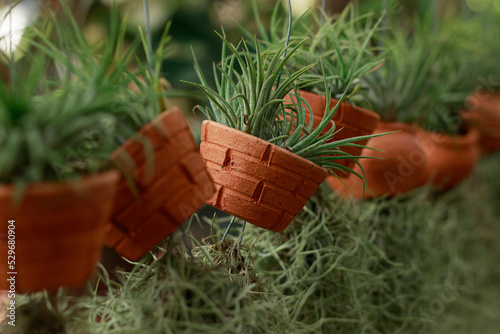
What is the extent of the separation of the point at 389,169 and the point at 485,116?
47cm

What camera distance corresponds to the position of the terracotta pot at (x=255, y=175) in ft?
1.59

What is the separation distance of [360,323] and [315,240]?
0.15 meters

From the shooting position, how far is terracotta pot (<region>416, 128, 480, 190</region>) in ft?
3.26

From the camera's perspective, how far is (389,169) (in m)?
0.79

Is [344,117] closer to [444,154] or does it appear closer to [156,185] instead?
[156,185]

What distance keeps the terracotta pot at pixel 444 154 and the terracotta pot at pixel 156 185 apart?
27.4 inches

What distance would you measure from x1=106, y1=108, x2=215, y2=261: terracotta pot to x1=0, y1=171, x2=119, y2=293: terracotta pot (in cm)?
3

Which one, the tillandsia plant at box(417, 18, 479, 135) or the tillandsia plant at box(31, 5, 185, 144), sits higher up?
the tillandsia plant at box(31, 5, 185, 144)

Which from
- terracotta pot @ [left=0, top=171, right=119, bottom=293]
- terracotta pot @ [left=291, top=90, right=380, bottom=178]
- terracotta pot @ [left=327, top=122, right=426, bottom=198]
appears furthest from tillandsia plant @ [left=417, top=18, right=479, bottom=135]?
terracotta pot @ [left=0, top=171, right=119, bottom=293]

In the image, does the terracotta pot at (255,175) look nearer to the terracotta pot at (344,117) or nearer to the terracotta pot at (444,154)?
the terracotta pot at (344,117)

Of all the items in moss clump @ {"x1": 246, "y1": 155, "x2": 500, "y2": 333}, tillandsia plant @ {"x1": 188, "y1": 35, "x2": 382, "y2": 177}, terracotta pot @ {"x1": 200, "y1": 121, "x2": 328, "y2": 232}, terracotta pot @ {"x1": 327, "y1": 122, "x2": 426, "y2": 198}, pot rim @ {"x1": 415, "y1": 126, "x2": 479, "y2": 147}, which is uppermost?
tillandsia plant @ {"x1": 188, "y1": 35, "x2": 382, "y2": 177}

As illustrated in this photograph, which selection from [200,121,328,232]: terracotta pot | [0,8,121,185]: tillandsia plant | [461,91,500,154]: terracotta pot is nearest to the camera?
[0,8,121,185]: tillandsia plant

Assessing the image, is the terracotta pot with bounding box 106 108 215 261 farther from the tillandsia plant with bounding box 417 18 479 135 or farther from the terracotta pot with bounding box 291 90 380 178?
the tillandsia plant with bounding box 417 18 479 135

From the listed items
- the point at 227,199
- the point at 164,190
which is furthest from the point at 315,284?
the point at 164,190
